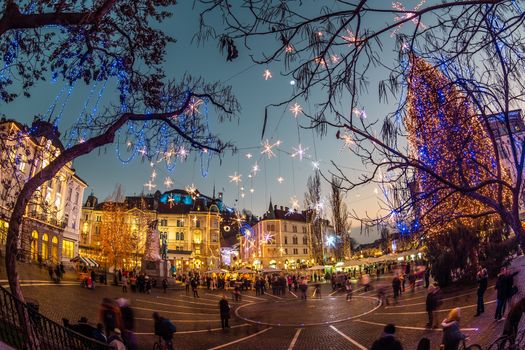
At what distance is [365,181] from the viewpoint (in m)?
3.64

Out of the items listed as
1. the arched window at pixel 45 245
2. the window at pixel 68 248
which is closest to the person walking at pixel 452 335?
the arched window at pixel 45 245

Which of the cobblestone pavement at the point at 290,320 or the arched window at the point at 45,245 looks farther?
the arched window at the point at 45,245

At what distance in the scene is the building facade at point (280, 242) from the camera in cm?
8188

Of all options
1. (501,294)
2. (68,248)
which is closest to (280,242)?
(68,248)

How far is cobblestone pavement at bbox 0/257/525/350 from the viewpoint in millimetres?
12562

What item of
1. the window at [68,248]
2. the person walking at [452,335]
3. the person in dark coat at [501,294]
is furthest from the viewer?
the window at [68,248]

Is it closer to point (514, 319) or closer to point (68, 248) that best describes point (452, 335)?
point (514, 319)

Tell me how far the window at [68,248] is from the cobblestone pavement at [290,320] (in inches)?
1218

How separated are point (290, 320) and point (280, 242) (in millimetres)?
64630

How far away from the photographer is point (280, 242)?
82.2 metres

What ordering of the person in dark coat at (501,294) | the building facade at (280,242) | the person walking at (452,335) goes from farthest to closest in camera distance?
the building facade at (280,242), the person in dark coat at (501,294), the person walking at (452,335)

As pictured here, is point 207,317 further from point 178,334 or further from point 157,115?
point 157,115

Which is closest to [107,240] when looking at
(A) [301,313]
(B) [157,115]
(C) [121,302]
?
(A) [301,313]

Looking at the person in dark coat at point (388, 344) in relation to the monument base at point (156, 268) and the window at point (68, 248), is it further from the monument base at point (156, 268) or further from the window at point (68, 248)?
the window at point (68, 248)
